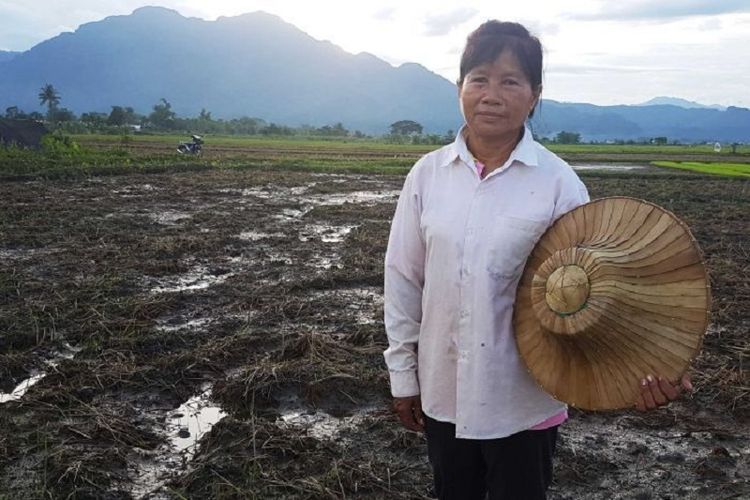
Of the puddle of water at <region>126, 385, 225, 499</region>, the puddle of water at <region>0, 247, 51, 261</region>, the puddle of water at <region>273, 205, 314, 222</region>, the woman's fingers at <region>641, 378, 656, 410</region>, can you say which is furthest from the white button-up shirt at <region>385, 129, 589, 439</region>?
the puddle of water at <region>273, 205, 314, 222</region>

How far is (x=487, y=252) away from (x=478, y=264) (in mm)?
37

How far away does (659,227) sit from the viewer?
4.57ft

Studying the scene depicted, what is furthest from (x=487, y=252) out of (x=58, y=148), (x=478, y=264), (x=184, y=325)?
(x=58, y=148)

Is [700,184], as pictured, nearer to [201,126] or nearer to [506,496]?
[506,496]

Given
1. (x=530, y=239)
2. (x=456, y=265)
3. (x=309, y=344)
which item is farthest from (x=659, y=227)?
(x=309, y=344)

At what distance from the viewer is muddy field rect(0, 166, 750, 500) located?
271 cm

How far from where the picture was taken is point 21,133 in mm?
19469

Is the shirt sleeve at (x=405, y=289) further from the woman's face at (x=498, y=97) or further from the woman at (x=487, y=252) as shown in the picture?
the woman's face at (x=498, y=97)

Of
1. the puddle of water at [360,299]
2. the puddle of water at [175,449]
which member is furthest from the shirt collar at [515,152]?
the puddle of water at [360,299]

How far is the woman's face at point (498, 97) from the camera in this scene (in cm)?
155

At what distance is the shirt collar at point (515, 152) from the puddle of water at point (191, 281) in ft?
14.3

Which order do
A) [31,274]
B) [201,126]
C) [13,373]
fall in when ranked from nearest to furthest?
[13,373] < [31,274] < [201,126]

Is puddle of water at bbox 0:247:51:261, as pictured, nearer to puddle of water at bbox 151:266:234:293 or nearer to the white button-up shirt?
puddle of water at bbox 151:266:234:293

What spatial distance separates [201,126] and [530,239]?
55969 millimetres
